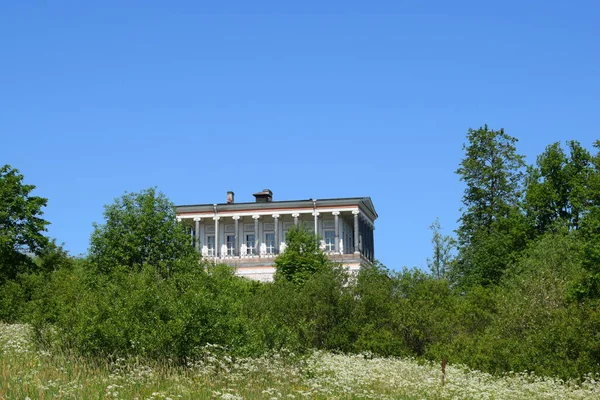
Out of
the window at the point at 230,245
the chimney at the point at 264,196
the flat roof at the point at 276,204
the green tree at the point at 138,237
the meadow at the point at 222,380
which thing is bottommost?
the meadow at the point at 222,380

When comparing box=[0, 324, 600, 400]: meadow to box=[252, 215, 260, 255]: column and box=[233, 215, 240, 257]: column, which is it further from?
box=[233, 215, 240, 257]: column

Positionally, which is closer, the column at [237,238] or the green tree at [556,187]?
the green tree at [556,187]

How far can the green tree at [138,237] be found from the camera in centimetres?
3897

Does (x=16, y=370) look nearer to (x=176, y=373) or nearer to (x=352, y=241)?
(x=176, y=373)

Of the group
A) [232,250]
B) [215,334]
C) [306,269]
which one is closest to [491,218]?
[306,269]

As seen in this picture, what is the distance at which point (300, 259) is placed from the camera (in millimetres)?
Answer: 53938

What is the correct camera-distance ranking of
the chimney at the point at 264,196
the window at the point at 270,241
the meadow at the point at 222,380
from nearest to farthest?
1. the meadow at the point at 222,380
2. the window at the point at 270,241
3. the chimney at the point at 264,196

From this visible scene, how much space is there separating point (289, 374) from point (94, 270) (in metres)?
22.5

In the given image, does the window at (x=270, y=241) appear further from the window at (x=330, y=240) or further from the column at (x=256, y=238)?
the window at (x=330, y=240)

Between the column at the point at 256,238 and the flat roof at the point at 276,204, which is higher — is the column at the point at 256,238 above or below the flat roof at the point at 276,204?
below

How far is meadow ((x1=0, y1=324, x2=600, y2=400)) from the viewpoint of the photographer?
13656 millimetres

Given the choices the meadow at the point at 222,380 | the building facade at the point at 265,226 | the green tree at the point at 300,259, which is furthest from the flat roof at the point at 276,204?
the meadow at the point at 222,380

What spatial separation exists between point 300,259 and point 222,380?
1491 inches

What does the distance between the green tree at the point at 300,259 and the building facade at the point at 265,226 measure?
15.1 m
